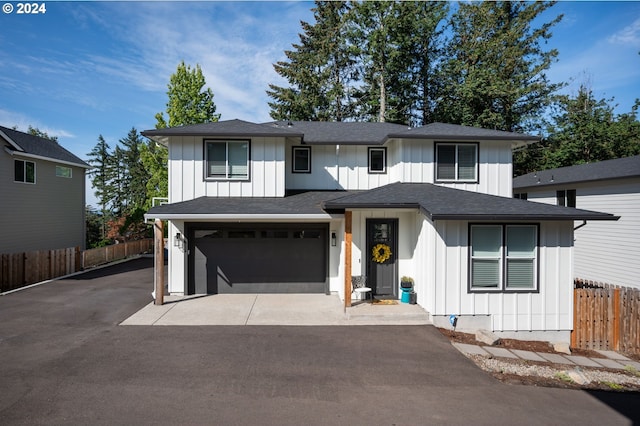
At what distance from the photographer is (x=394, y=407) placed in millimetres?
4652

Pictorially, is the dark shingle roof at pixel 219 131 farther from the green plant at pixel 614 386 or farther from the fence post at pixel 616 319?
the fence post at pixel 616 319

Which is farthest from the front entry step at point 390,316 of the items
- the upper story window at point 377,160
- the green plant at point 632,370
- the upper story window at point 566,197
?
the upper story window at point 566,197

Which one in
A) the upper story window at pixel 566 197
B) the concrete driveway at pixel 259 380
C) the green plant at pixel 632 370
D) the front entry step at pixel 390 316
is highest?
the upper story window at pixel 566 197

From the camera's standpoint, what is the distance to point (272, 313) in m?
8.86

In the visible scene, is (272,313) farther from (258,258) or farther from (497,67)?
(497,67)

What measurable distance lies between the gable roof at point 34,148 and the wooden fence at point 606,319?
67.1ft

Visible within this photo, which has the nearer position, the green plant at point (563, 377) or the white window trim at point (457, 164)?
the green plant at point (563, 377)

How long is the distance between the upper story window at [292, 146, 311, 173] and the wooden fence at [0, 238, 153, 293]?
10283 mm

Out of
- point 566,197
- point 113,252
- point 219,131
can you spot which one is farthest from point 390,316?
point 113,252

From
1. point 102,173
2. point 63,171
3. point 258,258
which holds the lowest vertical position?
point 258,258

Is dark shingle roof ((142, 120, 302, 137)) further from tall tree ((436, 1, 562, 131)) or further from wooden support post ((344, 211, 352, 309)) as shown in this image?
tall tree ((436, 1, 562, 131))

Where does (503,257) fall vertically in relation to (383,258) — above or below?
above

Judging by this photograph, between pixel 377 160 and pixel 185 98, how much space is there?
740 inches

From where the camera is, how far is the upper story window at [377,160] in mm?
12328
